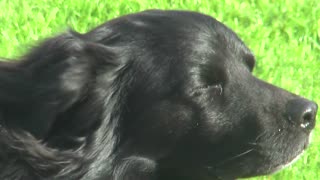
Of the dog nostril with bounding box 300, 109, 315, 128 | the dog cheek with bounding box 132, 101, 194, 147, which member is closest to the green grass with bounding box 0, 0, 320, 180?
the dog nostril with bounding box 300, 109, 315, 128

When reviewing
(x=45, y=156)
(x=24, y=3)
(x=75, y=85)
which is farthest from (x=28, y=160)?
(x=24, y=3)

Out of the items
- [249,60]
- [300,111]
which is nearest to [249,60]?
[249,60]

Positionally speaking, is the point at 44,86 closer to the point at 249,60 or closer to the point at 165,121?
the point at 165,121

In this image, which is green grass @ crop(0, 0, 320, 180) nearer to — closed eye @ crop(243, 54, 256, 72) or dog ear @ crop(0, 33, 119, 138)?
closed eye @ crop(243, 54, 256, 72)

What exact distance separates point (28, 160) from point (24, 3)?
368 centimetres

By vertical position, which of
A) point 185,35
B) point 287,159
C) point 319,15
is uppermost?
point 185,35

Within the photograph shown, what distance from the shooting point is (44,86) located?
3.64 m

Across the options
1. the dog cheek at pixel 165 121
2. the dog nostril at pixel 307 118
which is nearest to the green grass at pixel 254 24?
the dog nostril at pixel 307 118

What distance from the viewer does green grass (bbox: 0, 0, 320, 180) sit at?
6.52 m

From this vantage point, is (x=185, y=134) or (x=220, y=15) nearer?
(x=185, y=134)

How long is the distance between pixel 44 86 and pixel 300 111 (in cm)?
126

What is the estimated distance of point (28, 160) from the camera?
3617mm

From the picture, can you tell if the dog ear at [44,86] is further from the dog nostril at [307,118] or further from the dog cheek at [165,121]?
the dog nostril at [307,118]

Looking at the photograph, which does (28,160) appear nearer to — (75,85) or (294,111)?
(75,85)
